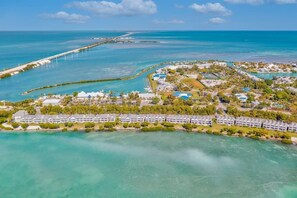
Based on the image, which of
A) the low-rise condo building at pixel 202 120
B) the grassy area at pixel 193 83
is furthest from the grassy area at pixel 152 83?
the low-rise condo building at pixel 202 120

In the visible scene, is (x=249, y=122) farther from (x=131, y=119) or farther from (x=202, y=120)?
(x=131, y=119)

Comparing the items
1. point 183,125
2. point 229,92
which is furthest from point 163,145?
point 229,92

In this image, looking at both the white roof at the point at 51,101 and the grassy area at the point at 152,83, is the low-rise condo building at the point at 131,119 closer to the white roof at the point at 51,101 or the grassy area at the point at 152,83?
the white roof at the point at 51,101

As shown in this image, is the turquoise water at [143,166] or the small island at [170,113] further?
the small island at [170,113]

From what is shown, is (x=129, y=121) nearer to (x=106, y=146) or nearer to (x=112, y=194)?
(x=106, y=146)

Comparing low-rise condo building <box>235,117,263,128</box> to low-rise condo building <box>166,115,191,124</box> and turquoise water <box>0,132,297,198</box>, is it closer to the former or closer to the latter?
turquoise water <box>0,132,297,198</box>

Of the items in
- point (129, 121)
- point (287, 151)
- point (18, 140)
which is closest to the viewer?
point (287, 151)

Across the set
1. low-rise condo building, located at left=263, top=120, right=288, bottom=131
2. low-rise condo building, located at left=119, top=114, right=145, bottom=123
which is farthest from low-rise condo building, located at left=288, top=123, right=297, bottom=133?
low-rise condo building, located at left=119, top=114, right=145, bottom=123
